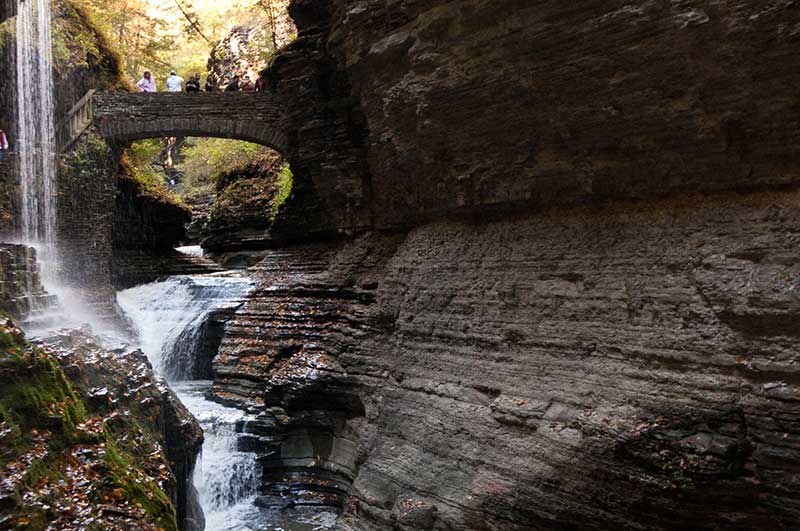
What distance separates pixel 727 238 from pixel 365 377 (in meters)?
4.97

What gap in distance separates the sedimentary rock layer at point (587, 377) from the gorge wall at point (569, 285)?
0.02m

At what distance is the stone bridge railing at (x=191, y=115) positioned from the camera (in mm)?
15680

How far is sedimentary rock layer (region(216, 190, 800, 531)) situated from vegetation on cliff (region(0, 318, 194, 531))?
272cm

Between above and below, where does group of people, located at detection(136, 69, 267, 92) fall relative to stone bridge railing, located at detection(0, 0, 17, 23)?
above

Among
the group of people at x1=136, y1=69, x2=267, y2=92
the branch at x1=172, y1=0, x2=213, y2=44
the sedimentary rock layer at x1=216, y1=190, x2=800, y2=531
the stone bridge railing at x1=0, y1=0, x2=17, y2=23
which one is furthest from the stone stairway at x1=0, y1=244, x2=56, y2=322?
the branch at x1=172, y1=0, x2=213, y2=44

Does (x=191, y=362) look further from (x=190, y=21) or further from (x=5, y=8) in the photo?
(x=190, y=21)

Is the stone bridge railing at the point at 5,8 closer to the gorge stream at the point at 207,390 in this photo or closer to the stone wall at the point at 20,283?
the stone wall at the point at 20,283

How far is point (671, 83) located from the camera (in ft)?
17.3

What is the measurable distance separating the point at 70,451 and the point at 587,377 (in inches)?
164

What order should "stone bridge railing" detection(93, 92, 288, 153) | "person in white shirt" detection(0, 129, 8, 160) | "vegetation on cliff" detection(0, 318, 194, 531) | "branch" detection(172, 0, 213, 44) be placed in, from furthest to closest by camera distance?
1. "branch" detection(172, 0, 213, 44)
2. "stone bridge railing" detection(93, 92, 288, 153)
3. "person in white shirt" detection(0, 129, 8, 160)
4. "vegetation on cliff" detection(0, 318, 194, 531)

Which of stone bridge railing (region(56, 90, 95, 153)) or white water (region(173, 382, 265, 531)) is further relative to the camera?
stone bridge railing (region(56, 90, 95, 153))

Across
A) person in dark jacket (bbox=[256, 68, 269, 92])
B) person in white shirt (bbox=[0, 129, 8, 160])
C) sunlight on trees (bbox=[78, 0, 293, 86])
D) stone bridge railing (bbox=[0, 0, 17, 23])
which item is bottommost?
person in white shirt (bbox=[0, 129, 8, 160])

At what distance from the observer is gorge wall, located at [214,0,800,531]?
4523 mm

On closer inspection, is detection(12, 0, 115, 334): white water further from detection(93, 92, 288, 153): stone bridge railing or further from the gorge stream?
the gorge stream
